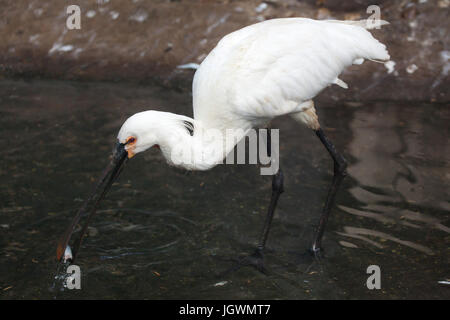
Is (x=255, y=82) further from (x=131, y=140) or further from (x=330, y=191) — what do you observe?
(x=330, y=191)

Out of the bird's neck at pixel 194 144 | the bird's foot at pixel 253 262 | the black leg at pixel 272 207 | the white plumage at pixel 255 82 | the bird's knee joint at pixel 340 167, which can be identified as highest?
the white plumage at pixel 255 82

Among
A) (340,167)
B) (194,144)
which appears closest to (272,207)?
(340,167)

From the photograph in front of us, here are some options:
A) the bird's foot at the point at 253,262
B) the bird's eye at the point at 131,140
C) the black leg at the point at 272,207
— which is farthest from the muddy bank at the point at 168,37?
the bird's eye at the point at 131,140

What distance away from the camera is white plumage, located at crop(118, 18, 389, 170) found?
429 centimetres

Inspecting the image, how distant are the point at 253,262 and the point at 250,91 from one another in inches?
50.1

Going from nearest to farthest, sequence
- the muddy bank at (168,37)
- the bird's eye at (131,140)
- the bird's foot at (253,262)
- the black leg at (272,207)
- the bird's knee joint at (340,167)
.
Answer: the bird's eye at (131,140) < the bird's foot at (253,262) < the black leg at (272,207) < the bird's knee joint at (340,167) < the muddy bank at (168,37)

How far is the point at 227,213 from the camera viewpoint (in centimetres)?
532

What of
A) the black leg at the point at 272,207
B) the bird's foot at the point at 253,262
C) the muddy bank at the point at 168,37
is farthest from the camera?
the muddy bank at the point at 168,37

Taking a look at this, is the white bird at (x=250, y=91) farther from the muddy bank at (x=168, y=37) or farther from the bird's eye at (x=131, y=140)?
the muddy bank at (x=168, y=37)

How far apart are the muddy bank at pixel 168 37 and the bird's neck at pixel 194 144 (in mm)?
3648

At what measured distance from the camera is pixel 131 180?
5895 millimetres

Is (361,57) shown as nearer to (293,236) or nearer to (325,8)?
(293,236)

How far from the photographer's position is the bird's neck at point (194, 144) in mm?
4266
